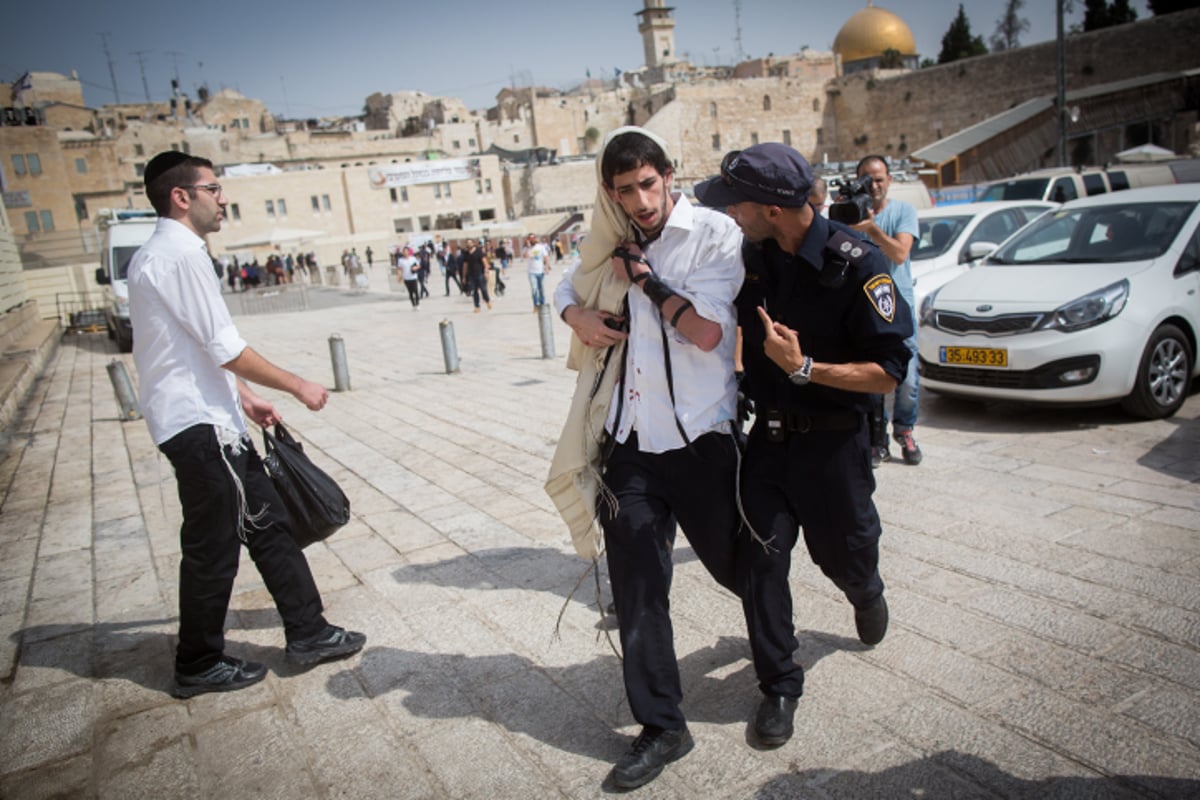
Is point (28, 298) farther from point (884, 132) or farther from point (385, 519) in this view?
point (884, 132)

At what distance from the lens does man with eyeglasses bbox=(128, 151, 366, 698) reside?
306 centimetres

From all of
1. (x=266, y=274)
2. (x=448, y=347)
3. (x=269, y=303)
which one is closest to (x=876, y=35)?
(x=266, y=274)

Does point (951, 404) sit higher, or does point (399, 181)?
point (399, 181)

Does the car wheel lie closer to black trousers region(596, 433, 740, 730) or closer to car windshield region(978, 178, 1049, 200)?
black trousers region(596, 433, 740, 730)

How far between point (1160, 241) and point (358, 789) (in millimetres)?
7056

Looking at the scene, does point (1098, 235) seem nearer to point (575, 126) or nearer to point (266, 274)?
point (266, 274)

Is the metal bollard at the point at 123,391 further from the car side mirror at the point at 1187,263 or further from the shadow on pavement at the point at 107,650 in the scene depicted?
the car side mirror at the point at 1187,263

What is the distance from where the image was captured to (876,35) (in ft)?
228

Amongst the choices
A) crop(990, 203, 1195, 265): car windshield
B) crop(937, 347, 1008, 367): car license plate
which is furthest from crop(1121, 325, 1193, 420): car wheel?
crop(937, 347, 1008, 367): car license plate

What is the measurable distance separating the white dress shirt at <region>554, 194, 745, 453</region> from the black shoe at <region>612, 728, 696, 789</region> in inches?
35.7

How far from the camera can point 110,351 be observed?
18.7 metres

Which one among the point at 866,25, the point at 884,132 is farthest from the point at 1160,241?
the point at 866,25

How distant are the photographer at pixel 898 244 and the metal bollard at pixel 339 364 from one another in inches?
279

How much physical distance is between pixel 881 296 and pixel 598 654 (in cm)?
187
